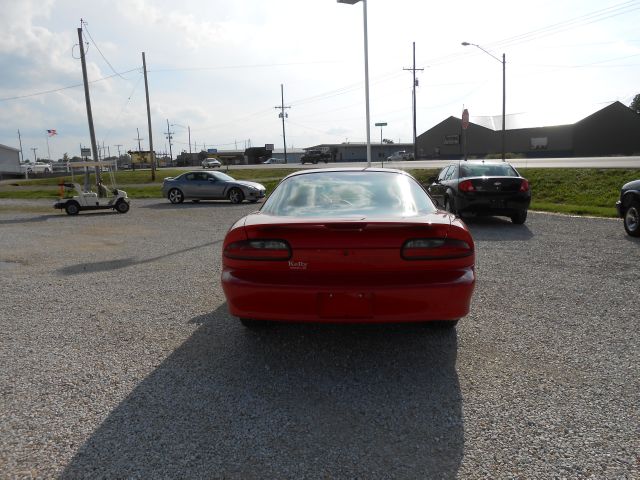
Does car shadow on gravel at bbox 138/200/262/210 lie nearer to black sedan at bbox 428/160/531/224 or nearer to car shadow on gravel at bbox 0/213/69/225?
car shadow on gravel at bbox 0/213/69/225

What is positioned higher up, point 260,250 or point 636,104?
point 636,104

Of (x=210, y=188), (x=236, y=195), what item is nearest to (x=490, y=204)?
(x=236, y=195)

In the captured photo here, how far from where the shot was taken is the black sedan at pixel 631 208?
9.08 meters

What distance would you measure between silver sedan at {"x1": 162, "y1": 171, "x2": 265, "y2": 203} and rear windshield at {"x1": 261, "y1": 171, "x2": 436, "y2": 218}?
16.0 metres

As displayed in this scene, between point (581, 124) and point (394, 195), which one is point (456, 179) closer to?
point (394, 195)

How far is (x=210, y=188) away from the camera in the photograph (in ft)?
69.8

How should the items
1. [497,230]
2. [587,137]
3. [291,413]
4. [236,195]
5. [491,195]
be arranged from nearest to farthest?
[291,413] → [497,230] → [491,195] → [236,195] → [587,137]

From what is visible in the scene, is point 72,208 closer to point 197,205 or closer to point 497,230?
point 197,205

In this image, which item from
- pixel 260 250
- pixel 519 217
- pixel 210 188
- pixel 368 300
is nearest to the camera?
pixel 368 300

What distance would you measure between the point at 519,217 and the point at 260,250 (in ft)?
31.1

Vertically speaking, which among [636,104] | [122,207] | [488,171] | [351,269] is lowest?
[122,207]

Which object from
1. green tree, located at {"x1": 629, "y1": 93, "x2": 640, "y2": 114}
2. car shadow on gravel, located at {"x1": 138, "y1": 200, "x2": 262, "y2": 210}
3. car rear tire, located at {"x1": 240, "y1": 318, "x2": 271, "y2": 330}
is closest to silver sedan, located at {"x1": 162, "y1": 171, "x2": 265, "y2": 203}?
car shadow on gravel, located at {"x1": 138, "y1": 200, "x2": 262, "y2": 210}

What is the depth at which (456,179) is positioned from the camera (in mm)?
11719

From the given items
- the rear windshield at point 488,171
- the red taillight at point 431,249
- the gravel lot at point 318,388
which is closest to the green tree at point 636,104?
the rear windshield at point 488,171
